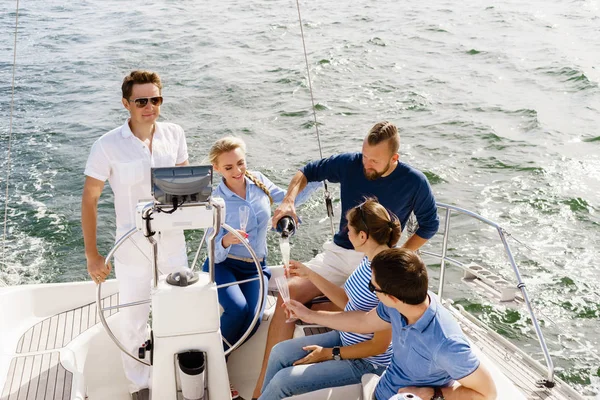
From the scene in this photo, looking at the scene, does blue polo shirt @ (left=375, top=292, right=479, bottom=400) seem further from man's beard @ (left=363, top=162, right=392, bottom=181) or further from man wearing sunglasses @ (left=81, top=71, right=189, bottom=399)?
man wearing sunglasses @ (left=81, top=71, right=189, bottom=399)

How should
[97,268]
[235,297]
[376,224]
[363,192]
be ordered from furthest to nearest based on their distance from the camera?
[363,192] → [235,297] → [97,268] → [376,224]

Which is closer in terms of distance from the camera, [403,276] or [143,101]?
[403,276]

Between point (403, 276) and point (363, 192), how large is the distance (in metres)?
1.04

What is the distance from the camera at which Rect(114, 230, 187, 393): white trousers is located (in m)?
2.81

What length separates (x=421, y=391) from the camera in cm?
198

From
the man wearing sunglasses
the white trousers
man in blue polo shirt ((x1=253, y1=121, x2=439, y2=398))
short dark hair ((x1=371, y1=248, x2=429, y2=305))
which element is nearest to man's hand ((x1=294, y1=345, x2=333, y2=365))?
man in blue polo shirt ((x1=253, y1=121, x2=439, y2=398))

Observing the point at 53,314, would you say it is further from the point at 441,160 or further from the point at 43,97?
the point at 43,97

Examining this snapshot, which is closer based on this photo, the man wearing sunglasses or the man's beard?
the man wearing sunglasses

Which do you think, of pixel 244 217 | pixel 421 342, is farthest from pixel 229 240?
pixel 421 342

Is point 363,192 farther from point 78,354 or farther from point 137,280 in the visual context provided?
point 78,354

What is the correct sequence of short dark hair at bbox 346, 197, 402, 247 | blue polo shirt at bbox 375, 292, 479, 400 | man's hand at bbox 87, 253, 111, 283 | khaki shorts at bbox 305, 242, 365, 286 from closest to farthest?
1. blue polo shirt at bbox 375, 292, 479, 400
2. short dark hair at bbox 346, 197, 402, 247
3. man's hand at bbox 87, 253, 111, 283
4. khaki shorts at bbox 305, 242, 365, 286

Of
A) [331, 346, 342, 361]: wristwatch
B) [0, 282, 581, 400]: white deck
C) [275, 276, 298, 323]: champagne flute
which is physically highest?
[275, 276, 298, 323]: champagne flute

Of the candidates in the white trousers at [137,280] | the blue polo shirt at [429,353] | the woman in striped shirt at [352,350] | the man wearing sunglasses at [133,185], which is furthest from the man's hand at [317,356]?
the man wearing sunglasses at [133,185]

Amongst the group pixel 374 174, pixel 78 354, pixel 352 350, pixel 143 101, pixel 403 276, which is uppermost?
pixel 143 101
